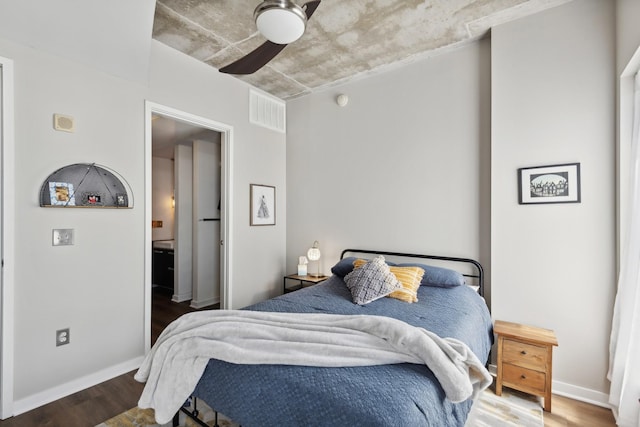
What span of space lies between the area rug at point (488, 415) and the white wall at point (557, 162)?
430 mm

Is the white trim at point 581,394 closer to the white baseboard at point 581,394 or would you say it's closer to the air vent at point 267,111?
the white baseboard at point 581,394

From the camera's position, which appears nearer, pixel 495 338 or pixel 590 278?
pixel 590 278

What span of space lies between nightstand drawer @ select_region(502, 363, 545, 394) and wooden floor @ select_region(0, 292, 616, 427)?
0.17 m

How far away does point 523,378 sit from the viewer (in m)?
2.29

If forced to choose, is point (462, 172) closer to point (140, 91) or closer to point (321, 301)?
point (321, 301)

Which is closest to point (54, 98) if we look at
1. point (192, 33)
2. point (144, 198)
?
point (144, 198)

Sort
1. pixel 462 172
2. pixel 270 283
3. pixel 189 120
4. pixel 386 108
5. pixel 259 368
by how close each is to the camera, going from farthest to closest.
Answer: pixel 270 283 < pixel 386 108 < pixel 189 120 < pixel 462 172 < pixel 259 368

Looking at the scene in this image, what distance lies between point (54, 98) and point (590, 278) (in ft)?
13.8

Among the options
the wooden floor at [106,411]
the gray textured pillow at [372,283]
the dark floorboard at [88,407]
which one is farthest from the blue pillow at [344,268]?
the dark floorboard at [88,407]

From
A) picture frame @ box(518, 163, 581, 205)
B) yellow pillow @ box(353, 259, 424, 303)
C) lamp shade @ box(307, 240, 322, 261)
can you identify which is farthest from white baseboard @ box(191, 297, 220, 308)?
picture frame @ box(518, 163, 581, 205)

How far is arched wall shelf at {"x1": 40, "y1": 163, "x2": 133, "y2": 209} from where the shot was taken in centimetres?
229

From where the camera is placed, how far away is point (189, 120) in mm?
3184

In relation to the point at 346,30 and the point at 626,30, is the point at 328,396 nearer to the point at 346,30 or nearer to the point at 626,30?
the point at 346,30

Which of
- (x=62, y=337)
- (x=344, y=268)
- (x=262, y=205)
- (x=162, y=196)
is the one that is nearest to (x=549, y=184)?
(x=344, y=268)
